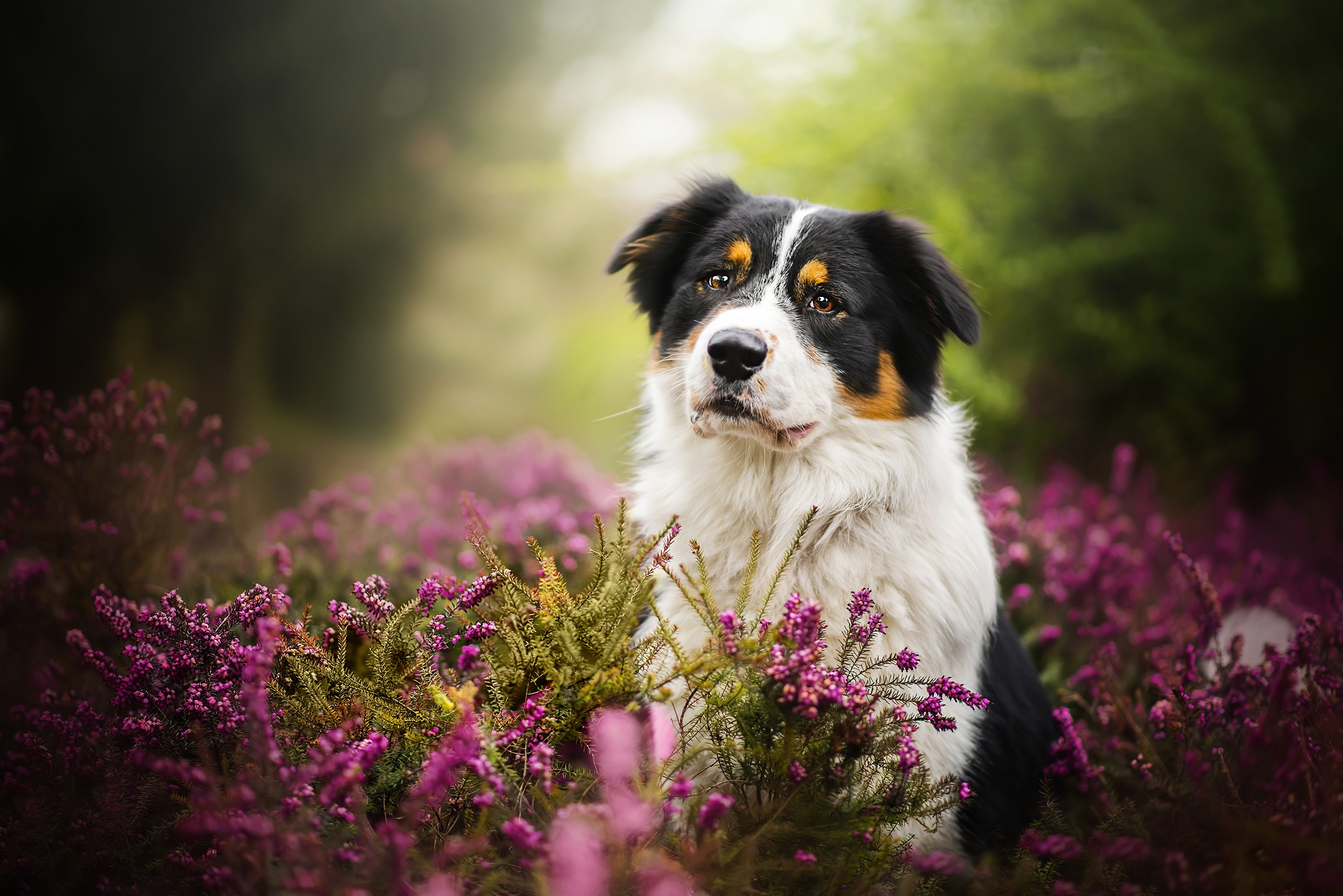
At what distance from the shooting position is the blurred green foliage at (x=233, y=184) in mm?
5219

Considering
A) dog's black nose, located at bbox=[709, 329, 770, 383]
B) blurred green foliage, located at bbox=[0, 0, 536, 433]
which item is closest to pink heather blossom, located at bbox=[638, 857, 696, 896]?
dog's black nose, located at bbox=[709, 329, 770, 383]

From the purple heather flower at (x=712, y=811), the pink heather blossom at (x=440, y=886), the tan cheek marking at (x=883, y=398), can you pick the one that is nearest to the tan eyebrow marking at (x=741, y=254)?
the tan cheek marking at (x=883, y=398)

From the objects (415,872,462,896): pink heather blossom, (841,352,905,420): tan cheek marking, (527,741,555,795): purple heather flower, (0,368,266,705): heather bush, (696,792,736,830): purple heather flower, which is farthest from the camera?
(0,368,266,705): heather bush

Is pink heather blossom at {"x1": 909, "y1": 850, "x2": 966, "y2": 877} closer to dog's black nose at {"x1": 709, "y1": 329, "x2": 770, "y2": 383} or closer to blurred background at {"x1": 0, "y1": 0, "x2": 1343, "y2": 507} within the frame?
dog's black nose at {"x1": 709, "y1": 329, "x2": 770, "y2": 383}

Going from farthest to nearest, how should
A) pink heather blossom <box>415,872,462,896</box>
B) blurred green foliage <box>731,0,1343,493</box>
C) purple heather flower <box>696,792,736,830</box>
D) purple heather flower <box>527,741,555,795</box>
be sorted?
blurred green foliage <box>731,0,1343,493</box> → purple heather flower <box>527,741,555,795</box> → purple heather flower <box>696,792,736,830</box> → pink heather blossom <box>415,872,462,896</box>

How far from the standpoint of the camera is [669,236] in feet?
9.57

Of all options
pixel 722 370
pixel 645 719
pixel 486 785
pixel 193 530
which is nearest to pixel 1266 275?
pixel 722 370

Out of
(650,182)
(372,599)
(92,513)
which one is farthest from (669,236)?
(650,182)

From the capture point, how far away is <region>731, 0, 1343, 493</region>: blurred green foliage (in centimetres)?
580

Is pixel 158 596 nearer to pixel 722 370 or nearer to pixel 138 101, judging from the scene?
pixel 722 370

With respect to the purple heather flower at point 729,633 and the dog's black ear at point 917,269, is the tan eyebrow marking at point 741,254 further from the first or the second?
the purple heather flower at point 729,633

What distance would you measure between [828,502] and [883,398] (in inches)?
15.7

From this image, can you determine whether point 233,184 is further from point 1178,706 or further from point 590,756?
point 1178,706

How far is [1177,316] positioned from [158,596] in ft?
23.3
